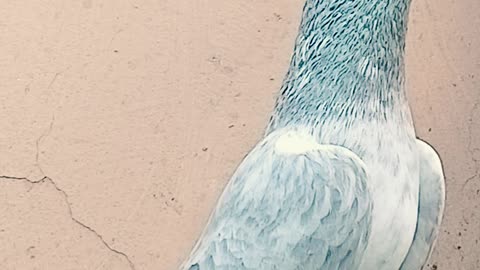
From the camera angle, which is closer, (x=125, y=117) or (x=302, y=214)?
(x=302, y=214)

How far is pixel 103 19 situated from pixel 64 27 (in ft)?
0.17

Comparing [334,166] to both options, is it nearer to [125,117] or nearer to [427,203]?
[427,203]

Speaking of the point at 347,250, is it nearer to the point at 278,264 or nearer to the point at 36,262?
the point at 278,264

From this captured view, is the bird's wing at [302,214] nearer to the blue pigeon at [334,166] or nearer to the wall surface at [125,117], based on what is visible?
the blue pigeon at [334,166]

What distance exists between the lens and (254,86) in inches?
54.7

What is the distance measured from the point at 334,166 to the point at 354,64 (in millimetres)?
88

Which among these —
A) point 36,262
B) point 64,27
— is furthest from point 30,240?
point 64,27

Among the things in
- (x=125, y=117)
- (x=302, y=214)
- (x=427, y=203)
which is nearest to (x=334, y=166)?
(x=302, y=214)

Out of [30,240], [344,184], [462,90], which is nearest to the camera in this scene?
[344,184]

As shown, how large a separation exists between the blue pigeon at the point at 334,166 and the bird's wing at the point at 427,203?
0.10ft

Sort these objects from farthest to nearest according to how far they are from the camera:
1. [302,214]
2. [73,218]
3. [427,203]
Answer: [73,218], [427,203], [302,214]

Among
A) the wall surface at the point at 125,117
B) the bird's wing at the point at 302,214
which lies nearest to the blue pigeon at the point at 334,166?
the bird's wing at the point at 302,214

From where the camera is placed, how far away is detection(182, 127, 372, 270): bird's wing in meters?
0.74

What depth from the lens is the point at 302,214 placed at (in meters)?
0.74
